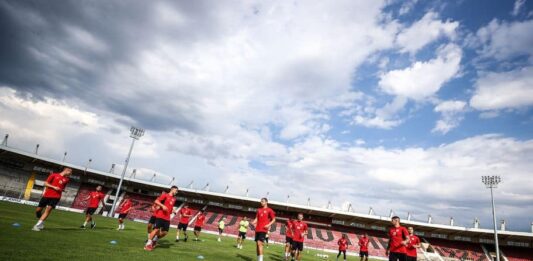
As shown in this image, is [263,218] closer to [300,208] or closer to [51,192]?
[51,192]

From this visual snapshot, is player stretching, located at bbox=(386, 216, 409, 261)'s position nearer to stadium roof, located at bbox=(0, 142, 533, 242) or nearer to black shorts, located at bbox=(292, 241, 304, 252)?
black shorts, located at bbox=(292, 241, 304, 252)

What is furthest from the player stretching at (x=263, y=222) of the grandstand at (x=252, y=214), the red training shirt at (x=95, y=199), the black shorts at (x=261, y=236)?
the grandstand at (x=252, y=214)

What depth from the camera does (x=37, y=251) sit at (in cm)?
712

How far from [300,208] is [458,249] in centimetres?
2166

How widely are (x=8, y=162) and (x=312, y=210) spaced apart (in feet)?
145

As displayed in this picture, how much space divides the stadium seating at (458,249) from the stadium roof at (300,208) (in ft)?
4.33

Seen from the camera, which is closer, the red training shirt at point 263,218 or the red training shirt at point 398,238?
the red training shirt at point 263,218

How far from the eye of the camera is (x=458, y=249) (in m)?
40.4

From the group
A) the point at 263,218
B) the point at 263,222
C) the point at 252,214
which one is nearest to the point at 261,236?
the point at 263,222

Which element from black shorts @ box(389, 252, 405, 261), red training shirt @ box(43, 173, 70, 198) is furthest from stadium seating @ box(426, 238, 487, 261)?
red training shirt @ box(43, 173, 70, 198)

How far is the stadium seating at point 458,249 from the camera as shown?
38.7 metres

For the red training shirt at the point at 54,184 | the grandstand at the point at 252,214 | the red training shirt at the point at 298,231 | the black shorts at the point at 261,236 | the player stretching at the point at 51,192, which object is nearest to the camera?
the black shorts at the point at 261,236

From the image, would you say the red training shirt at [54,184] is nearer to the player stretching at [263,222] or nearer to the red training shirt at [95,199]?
the red training shirt at [95,199]

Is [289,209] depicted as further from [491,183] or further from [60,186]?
[60,186]
